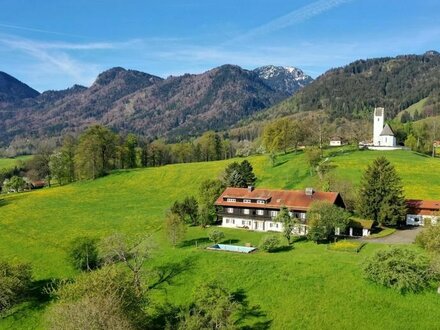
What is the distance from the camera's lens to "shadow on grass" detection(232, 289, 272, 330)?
44.5m

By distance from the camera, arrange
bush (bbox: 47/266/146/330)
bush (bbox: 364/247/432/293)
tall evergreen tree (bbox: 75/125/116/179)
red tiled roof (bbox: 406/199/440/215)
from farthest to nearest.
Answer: tall evergreen tree (bbox: 75/125/116/179) < red tiled roof (bbox: 406/199/440/215) < bush (bbox: 364/247/432/293) < bush (bbox: 47/266/146/330)

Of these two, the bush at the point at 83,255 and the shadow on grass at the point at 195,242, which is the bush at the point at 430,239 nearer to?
the shadow on grass at the point at 195,242

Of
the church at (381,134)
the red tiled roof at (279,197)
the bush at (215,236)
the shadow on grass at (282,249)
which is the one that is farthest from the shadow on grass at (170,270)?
the church at (381,134)

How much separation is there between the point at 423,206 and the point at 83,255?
54545 mm

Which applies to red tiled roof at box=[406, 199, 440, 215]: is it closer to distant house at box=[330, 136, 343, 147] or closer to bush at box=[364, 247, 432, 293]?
bush at box=[364, 247, 432, 293]

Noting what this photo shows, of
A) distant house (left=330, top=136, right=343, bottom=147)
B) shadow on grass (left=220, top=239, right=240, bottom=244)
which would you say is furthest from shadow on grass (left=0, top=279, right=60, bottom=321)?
distant house (left=330, top=136, right=343, bottom=147)

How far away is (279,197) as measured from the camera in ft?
255

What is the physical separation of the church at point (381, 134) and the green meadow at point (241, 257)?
71.8 feet

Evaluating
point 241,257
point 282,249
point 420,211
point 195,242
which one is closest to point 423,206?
point 420,211

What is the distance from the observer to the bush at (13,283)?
51.2m

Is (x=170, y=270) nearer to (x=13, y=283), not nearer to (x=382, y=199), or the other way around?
(x=13, y=283)

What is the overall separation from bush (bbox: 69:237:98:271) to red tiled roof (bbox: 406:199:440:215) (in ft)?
169

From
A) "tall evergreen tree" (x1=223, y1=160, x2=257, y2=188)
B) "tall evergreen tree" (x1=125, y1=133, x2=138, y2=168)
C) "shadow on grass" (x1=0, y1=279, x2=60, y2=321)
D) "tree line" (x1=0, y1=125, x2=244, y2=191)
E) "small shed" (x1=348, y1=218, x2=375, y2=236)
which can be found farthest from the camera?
"tall evergreen tree" (x1=125, y1=133, x2=138, y2=168)

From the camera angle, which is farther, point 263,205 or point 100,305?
point 263,205
